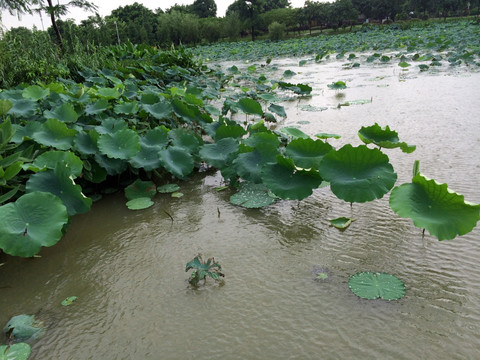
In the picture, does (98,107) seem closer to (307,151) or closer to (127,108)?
(127,108)

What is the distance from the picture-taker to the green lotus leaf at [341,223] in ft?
6.65

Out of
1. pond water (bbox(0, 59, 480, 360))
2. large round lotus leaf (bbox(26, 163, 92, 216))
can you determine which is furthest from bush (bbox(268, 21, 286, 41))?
large round lotus leaf (bbox(26, 163, 92, 216))

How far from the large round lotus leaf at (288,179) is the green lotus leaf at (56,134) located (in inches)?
55.2

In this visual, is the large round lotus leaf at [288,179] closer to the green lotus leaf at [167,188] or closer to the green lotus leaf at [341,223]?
the green lotus leaf at [341,223]

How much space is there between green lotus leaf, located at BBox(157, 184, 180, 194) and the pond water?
10 cm

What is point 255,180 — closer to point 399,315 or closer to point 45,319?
point 399,315

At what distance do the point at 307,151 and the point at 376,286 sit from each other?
108cm

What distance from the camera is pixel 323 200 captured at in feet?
7.95

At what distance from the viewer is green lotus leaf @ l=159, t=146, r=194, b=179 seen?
248 centimetres

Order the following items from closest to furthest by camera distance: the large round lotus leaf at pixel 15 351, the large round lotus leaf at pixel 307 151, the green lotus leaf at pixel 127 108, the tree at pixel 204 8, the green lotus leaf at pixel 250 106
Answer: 1. the large round lotus leaf at pixel 15 351
2. the large round lotus leaf at pixel 307 151
3. the green lotus leaf at pixel 127 108
4. the green lotus leaf at pixel 250 106
5. the tree at pixel 204 8

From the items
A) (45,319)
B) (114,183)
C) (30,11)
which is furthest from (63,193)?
(30,11)

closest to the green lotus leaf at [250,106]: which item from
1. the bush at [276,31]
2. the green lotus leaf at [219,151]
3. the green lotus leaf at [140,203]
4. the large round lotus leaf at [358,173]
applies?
the green lotus leaf at [219,151]

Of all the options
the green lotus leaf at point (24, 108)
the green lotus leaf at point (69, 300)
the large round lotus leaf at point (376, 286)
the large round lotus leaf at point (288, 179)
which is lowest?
the large round lotus leaf at point (376, 286)

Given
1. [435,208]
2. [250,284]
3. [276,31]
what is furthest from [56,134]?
[276,31]
